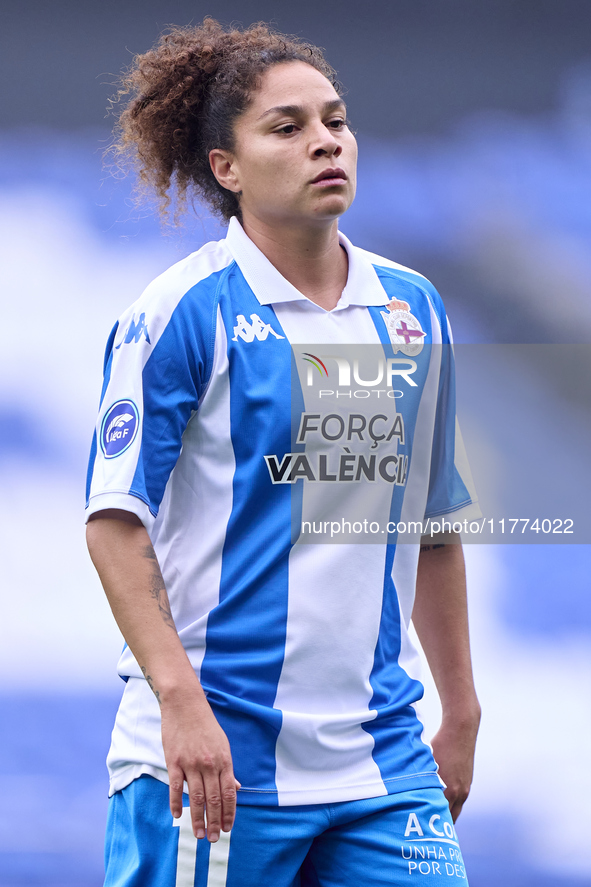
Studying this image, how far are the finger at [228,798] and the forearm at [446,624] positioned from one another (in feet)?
1.29

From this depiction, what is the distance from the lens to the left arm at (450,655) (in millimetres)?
1260

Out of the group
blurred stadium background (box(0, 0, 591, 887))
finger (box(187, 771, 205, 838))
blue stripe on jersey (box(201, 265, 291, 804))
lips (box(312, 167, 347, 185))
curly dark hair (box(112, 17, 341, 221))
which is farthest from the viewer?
blurred stadium background (box(0, 0, 591, 887))

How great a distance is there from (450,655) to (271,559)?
1.12 feet

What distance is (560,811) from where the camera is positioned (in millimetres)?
2340

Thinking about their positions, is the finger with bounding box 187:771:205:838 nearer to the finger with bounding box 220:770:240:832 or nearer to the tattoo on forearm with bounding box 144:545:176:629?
the finger with bounding box 220:770:240:832

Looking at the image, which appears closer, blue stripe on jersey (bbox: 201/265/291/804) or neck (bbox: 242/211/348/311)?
blue stripe on jersey (bbox: 201/265/291/804)

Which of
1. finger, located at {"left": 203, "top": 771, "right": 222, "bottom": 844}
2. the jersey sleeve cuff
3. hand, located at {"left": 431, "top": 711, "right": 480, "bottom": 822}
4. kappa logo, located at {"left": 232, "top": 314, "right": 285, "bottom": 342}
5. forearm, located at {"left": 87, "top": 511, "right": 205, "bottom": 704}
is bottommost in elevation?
finger, located at {"left": 203, "top": 771, "right": 222, "bottom": 844}

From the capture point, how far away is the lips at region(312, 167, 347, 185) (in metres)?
1.19

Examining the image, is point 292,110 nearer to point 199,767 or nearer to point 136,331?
point 136,331

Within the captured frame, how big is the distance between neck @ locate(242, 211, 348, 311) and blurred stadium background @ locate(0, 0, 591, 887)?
3.73 feet

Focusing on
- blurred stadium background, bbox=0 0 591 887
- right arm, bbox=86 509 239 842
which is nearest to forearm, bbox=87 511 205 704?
right arm, bbox=86 509 239 842

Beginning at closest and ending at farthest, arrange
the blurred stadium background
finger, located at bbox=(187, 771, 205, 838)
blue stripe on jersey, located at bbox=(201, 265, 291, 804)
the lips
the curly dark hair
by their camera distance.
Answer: finger, located at bbox=(187, 771, 205, 838), blue stripe on jersey, located at bbox=(201, 265, 291, 804), the lips, the curly dark hair, the blurred stadium background

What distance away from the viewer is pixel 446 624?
4.26ft

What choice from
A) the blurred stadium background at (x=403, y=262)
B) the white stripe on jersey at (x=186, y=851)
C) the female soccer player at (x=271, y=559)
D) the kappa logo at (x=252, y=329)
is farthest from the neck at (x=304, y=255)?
the blurred stadium background at (x=403, y=262)
